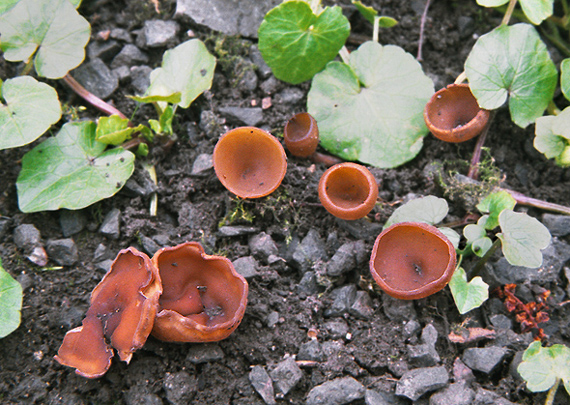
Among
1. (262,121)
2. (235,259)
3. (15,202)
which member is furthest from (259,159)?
(15,202)

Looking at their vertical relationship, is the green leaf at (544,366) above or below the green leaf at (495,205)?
below

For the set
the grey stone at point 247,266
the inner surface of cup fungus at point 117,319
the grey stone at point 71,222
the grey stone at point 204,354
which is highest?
the inner surface of cup fungus at point 117,319

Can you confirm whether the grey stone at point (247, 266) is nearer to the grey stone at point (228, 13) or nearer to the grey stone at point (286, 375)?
the grey stone at point (286, 375)

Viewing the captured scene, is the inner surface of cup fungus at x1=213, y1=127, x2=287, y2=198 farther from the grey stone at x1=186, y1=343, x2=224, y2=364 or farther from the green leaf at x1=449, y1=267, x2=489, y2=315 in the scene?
the green leaf at x1=449, y1=267, x2=489, y2=315

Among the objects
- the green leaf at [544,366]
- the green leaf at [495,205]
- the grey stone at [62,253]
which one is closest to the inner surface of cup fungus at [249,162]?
the grey stone at [62,253]

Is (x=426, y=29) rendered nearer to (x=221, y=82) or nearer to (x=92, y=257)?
(x=221, y=82)

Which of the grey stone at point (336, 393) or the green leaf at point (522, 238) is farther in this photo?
the green leaf at point (522, 238)

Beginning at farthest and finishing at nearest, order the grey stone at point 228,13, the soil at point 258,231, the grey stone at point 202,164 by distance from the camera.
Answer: the grey stone at point 228,13, the grey stone at point 202,164, the soil at point 258,231

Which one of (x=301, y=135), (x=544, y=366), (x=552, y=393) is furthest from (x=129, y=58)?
(x=552, y=393)
